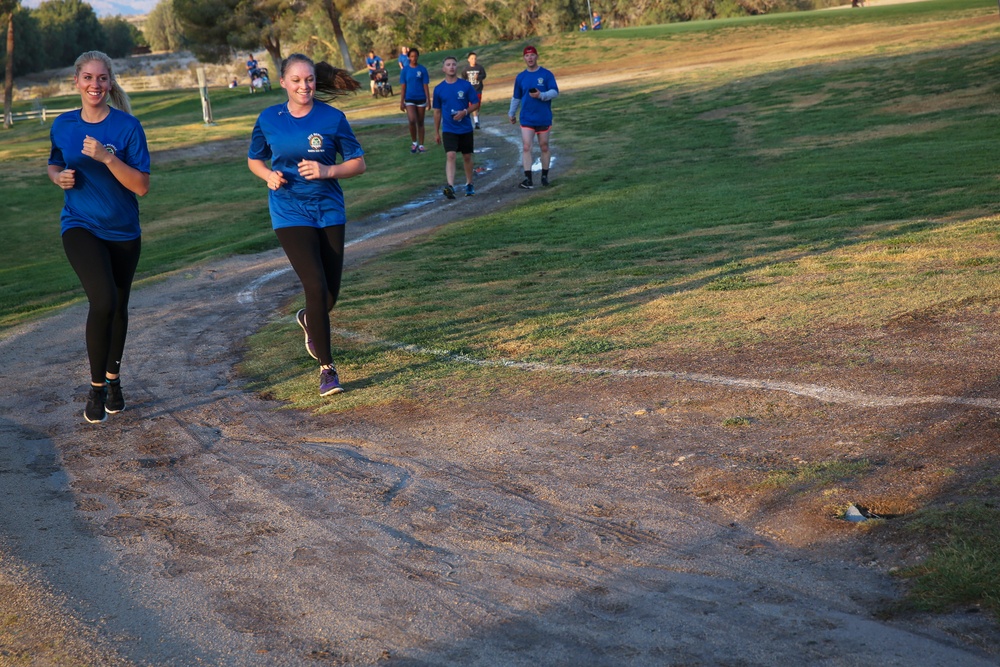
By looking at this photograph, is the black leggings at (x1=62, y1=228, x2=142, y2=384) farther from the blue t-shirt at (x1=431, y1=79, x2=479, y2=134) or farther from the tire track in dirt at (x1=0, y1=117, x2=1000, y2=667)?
the blue t-shirt at (x1=431, y1=79, x2=479, y2=134)

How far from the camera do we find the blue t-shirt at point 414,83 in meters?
22.1

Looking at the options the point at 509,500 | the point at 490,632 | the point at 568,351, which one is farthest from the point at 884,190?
the point at 490,632

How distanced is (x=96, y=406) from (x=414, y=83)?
17039mm

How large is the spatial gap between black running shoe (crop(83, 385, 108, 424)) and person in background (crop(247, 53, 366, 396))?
51.7 inches

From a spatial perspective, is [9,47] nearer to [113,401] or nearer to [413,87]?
[413,87]

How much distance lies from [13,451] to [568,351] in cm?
351

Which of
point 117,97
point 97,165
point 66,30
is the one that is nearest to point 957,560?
point 97,165

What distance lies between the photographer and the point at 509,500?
4.54 metres

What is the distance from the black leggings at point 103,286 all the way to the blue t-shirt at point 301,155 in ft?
3.09

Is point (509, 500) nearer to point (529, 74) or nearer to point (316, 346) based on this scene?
point (316, 346)

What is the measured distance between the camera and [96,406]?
20.3 feet

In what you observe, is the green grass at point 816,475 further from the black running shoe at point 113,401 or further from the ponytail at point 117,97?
the ponytail at point 117,97

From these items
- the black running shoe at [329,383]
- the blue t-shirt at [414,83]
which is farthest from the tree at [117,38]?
the black running shoe at [329,383]

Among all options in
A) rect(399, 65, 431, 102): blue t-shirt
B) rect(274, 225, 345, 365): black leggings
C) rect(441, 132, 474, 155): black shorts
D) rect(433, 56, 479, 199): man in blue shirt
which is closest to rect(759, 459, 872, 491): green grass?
rect(274, 225, 345, 365): black leggings
